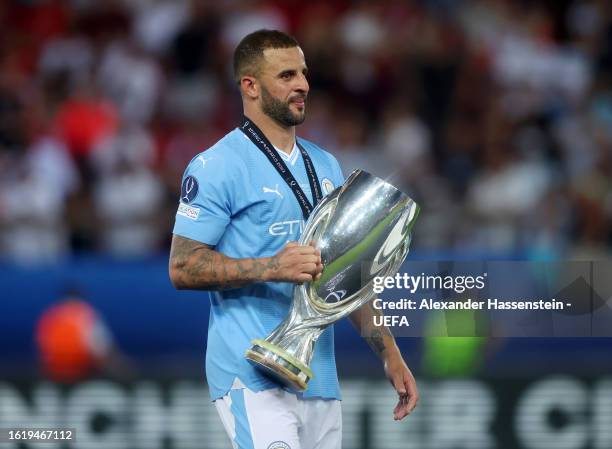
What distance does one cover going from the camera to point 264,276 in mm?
3955

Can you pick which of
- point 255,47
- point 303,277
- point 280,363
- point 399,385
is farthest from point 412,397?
point 255,47

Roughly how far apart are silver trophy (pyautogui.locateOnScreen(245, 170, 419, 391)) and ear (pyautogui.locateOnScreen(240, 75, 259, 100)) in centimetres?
50

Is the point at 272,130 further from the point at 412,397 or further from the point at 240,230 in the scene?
the point at 412,397

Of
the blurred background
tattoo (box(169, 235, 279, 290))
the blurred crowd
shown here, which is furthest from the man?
the blurred crowd

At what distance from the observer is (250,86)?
14.3ft

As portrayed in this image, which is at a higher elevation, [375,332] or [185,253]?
[185,253]

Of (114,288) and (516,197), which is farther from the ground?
(516,197)

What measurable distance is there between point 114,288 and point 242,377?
17.5 ft

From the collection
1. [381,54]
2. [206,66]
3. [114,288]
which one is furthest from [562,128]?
[114,288]

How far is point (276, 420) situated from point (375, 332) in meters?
0.59

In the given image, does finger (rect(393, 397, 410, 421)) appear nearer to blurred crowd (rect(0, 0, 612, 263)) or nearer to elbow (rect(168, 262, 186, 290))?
elbow (rect(168, 262, 186, 290))

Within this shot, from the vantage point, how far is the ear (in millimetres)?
4328

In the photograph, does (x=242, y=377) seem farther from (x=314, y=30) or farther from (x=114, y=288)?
(x=314, y=30)

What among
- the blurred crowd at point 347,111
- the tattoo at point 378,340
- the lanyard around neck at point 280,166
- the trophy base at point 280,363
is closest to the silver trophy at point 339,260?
the trophy base at point 280,363
